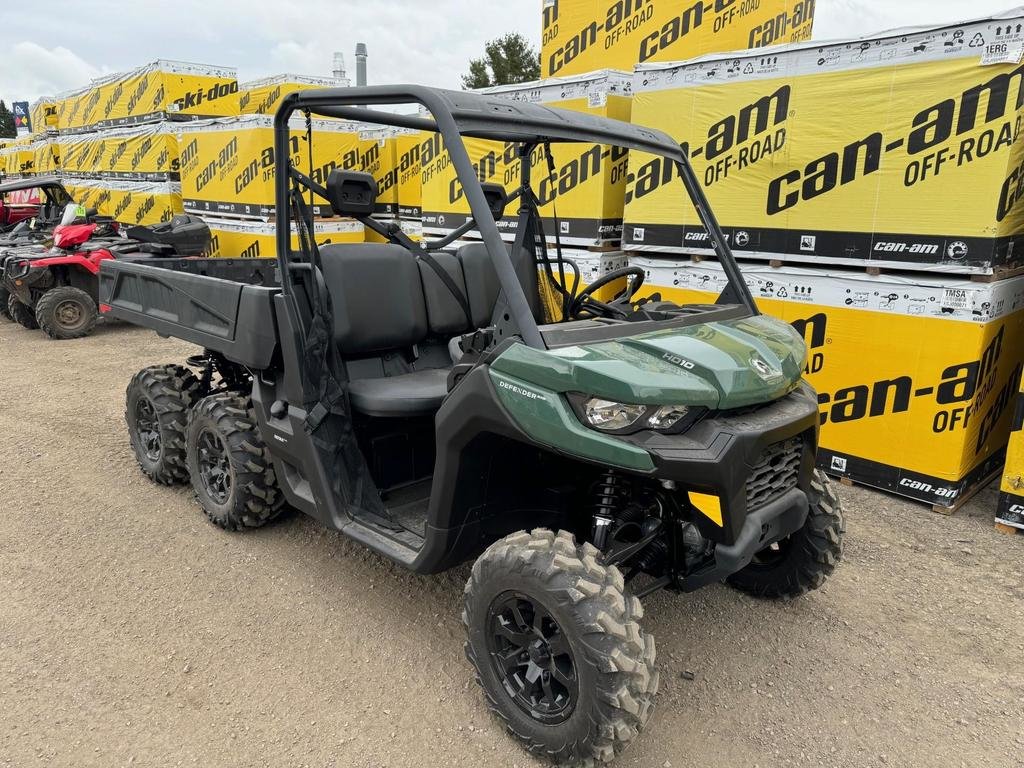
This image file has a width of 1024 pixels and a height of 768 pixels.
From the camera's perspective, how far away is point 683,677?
2.86m

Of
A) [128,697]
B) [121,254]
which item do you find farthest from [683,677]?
[121,254]

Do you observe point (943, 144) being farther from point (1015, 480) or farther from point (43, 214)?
point (43, 214)

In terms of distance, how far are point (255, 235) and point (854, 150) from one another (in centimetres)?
806

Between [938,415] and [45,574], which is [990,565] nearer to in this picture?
[938,415]

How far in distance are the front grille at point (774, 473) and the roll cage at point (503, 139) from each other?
0.58 metres

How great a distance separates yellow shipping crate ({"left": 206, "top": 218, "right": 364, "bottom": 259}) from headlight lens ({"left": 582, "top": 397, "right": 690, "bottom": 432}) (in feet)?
27.0

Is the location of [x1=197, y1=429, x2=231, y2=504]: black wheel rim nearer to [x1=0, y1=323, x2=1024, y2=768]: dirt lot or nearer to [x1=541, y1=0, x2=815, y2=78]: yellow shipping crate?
[x1=0, y1=323, x2=1024, y2=768]: dirt lot

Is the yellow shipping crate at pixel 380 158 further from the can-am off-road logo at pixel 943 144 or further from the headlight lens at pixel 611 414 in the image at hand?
the headlight lens at pixel 611 414

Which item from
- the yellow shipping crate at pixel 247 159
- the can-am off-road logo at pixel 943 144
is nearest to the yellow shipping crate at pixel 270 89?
the yellow shipping crate at pixel 247 159

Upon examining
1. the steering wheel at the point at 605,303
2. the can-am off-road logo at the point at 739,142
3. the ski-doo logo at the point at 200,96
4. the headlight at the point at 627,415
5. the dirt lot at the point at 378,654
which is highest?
the ski-doo logo at the point at 200,96

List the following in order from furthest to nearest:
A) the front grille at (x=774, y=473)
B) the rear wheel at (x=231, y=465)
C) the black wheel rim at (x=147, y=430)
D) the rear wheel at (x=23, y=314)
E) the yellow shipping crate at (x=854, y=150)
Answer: the rear wheel at (x=23, y=314)
the black wheel rim at (x=147, y=430)
the yellow shipping crate at (x=854, y=150)
the rear wheel at (x=231, y=465)
the front grille at (x=774, y=473)

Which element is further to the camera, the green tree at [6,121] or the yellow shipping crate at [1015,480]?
the green tree at [6,121]

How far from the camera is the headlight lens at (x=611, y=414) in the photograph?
86.3 inches

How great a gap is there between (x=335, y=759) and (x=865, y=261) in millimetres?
4035
